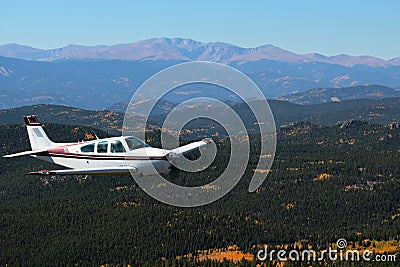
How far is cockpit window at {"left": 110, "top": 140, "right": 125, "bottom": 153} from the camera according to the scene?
262 feet

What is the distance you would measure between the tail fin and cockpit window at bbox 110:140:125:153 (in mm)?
15680

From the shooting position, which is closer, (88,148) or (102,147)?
(102,147)

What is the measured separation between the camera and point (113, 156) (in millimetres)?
80125

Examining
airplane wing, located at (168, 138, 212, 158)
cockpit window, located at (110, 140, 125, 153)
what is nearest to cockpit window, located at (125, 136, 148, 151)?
cockpit window, located at (110, 140, 125, 153)

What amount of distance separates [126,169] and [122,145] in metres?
4.15

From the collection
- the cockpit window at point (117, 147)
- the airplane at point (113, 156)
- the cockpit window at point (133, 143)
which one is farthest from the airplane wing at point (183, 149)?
the cockpit window at point (117, 147)

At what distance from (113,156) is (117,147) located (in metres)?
1.36

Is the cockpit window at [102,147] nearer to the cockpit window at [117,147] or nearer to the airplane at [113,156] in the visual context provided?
the airplane at [113,156]

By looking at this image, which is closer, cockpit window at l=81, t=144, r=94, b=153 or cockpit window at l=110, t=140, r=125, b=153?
cockpit window at l=110, t=140, r=125, b=153

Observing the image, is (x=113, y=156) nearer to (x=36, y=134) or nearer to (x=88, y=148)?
(x=88, y=148)

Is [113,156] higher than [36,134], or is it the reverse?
[36,134]

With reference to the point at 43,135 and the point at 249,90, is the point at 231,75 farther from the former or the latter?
the point at 43,135

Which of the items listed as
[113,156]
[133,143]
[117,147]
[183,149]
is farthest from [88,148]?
[183,149]

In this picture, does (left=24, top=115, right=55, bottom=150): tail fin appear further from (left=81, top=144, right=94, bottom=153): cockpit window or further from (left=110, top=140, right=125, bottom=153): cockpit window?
(left=110, top=140, right=125, bottom=153): cockpit window
